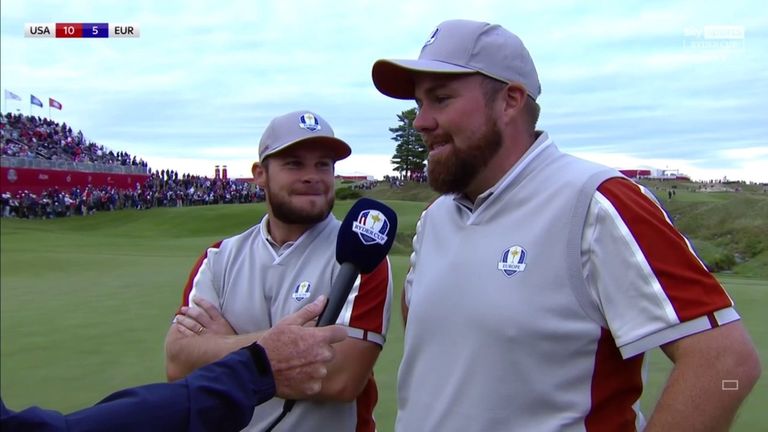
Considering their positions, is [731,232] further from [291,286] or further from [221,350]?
[221,350]

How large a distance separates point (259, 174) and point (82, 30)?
13.8 ft

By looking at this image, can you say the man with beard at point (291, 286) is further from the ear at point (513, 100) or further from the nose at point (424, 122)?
the ear at point (513, 100)

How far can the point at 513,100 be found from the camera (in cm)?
235

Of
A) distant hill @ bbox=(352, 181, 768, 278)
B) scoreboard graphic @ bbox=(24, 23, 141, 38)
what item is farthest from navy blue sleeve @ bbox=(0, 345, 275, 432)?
distant hill @ bbox=(352, 181, 768, 278)

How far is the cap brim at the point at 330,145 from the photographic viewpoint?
318 cm

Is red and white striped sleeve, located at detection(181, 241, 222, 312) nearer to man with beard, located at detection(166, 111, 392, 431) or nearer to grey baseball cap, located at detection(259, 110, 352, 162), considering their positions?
man with beard, located at detection(166, 111, 392, 431)

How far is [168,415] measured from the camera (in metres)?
1.76

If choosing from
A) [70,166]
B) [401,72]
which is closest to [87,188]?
[70,166]

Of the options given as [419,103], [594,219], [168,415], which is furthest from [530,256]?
[168,415]

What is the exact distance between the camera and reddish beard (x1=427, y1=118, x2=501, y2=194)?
233 cm

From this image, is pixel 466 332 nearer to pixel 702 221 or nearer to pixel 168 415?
pixel 168 415

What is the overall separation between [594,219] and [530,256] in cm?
21

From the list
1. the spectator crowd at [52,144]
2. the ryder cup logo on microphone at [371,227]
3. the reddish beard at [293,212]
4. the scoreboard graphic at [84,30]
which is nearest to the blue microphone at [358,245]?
the ryder cup logo on microphone at [371,227]

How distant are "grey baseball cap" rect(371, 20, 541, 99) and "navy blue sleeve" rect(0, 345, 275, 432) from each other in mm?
1077
